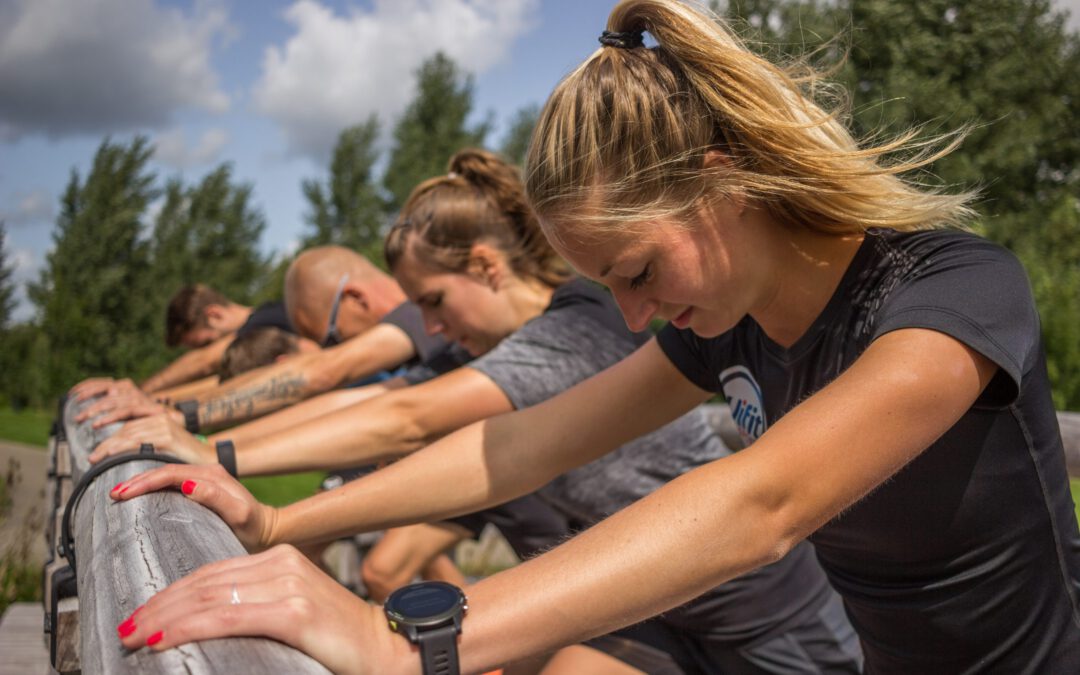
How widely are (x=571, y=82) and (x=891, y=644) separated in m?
1.09

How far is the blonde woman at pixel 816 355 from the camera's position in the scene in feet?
3.85

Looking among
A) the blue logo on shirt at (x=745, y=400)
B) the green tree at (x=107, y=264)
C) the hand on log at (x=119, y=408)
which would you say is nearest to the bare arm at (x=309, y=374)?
the hand on log at (x=119, y=408)

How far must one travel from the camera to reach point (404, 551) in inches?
173

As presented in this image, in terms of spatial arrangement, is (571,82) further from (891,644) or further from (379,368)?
(379,368)

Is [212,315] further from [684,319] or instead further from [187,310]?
[684,319]

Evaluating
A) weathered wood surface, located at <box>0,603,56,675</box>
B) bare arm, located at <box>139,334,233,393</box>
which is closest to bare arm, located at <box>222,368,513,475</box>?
weathered wood surface, located at <box>0,603,56,675</box>

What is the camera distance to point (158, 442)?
196 cm

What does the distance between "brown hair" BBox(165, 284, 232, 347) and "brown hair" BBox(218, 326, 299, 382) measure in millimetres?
2069

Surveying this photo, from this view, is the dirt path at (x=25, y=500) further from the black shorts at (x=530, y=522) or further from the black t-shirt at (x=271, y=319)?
the black shorts at (x=530, y=522)

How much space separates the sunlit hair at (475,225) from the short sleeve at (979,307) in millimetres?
1716

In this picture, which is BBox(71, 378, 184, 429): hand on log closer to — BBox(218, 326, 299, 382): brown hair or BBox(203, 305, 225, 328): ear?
BBox(218, 326, 299, 382): brown hair

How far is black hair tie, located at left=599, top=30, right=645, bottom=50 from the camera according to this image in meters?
1.67

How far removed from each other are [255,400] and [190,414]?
0.47 meters

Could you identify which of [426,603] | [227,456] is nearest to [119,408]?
[227,456]
